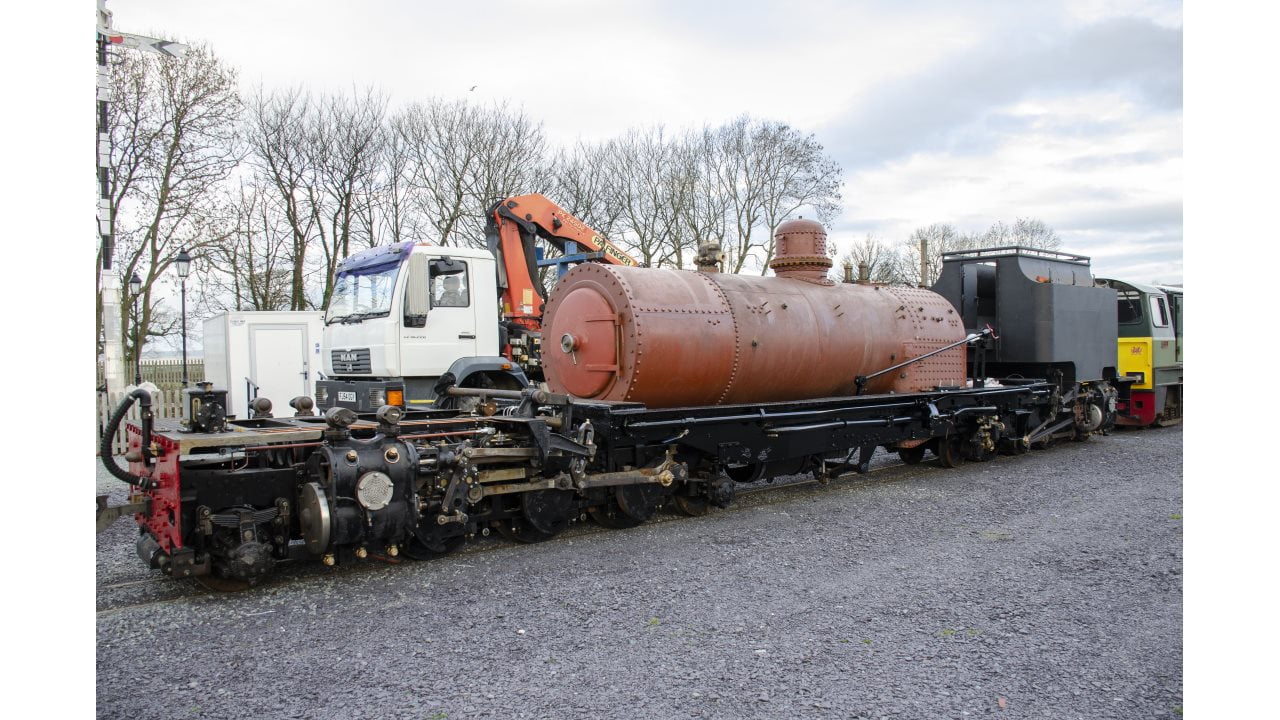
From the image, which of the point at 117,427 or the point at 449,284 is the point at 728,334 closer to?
the point at 449,284

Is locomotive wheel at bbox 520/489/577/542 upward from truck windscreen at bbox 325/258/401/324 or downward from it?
downward

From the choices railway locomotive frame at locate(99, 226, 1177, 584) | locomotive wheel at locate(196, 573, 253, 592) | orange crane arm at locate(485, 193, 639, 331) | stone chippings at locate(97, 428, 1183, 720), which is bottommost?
stone chippings at locate(97, 428, 1183, 720)

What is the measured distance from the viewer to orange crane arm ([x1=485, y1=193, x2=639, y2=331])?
38.7ft

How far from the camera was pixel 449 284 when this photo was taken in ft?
33.0

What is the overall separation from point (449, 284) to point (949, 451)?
7.15 m

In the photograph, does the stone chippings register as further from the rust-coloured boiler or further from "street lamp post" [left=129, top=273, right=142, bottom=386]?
"street lamp post" [left=129, top=273, right=142, bottom=386]

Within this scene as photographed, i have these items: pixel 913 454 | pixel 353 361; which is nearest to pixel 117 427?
pixel 353 361

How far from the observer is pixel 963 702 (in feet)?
12.0

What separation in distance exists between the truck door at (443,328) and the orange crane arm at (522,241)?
5.04 ft

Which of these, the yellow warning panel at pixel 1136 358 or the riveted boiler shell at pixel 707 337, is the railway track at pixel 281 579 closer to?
the riveted boiler shell at pixel 707 337

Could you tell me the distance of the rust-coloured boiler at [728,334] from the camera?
698 cm

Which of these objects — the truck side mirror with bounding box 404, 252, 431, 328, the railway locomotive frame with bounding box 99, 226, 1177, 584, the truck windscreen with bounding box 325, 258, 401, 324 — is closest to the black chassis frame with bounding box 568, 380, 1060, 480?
the railway locomotive frame with bounding box 99, 226, 1177, 584

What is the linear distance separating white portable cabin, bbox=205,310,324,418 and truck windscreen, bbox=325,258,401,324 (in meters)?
6.49

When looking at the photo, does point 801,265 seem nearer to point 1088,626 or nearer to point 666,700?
point 1088,626
